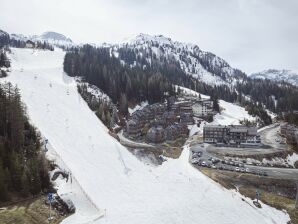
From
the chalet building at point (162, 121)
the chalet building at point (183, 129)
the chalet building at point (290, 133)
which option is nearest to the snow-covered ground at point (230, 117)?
the chalet building at point (162, 121)

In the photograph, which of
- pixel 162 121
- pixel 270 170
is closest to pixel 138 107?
pixel 162 121

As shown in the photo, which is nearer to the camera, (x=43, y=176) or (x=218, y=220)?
(x=43, y=176)

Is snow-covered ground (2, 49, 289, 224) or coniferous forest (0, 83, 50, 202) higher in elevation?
coniferous forest (0, 83, 50, 202)

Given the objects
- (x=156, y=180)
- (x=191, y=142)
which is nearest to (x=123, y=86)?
(x=191, y=142)

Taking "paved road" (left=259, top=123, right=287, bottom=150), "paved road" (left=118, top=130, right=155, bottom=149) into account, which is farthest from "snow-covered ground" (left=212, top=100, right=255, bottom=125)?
"paved road" (left=118, top=130, right=155, bottom=149)

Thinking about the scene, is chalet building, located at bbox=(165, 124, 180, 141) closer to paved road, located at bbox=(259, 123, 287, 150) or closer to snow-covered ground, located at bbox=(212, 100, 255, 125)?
paved road, located at bbox=(259, 123, 287, 150)

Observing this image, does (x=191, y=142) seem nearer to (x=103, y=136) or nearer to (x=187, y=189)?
(x=103, y=136)
